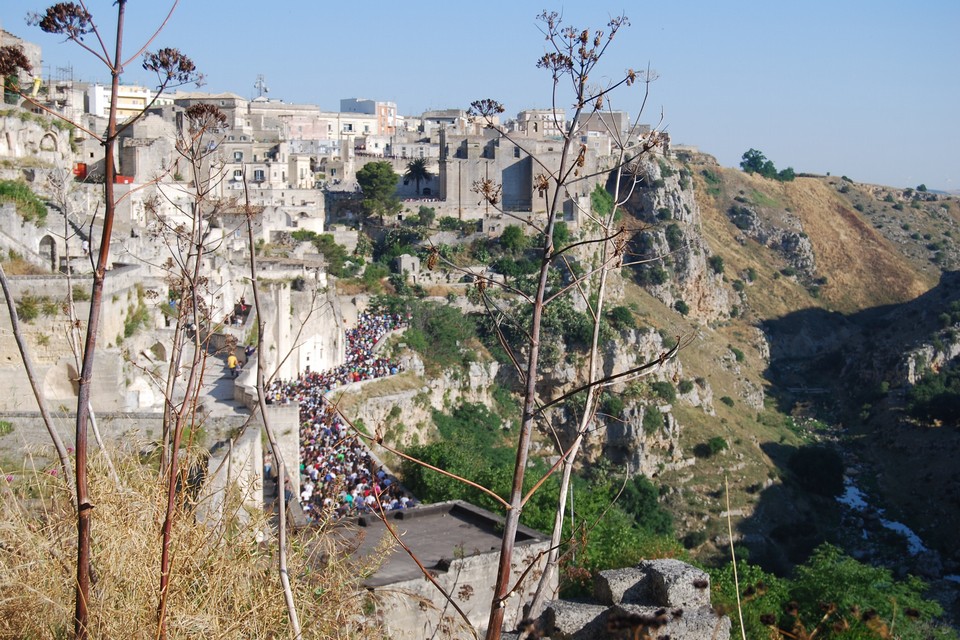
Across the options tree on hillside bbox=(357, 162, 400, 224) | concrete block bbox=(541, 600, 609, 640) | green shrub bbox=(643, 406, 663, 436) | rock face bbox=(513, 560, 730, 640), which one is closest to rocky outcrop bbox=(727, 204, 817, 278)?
tree on hillside bbox=(357, 162, 400, 224)

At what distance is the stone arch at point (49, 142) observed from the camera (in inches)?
1063

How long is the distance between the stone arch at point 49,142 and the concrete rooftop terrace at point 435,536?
64.8 feet

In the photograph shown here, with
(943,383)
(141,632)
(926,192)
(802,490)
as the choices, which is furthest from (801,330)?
(141,632)

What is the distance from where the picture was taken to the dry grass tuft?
443 centimetres

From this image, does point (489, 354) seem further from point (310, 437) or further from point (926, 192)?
point (926, 192)

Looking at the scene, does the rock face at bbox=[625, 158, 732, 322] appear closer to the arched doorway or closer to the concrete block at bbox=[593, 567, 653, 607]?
the arched doorway

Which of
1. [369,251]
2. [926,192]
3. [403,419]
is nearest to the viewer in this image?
[403,419]

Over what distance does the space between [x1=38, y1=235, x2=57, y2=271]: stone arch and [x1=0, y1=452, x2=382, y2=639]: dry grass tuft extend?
464 inches

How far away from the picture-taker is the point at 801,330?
2498 inches

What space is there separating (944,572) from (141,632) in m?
33.9

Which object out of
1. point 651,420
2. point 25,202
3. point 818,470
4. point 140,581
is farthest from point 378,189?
point 140,581

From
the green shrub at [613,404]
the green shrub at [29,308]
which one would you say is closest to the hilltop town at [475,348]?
the green shrub at [29,308]

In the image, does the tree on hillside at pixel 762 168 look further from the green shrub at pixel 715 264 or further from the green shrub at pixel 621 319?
the green shrub at pixel 621 319

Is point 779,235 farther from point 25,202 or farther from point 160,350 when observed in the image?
point 160,350
